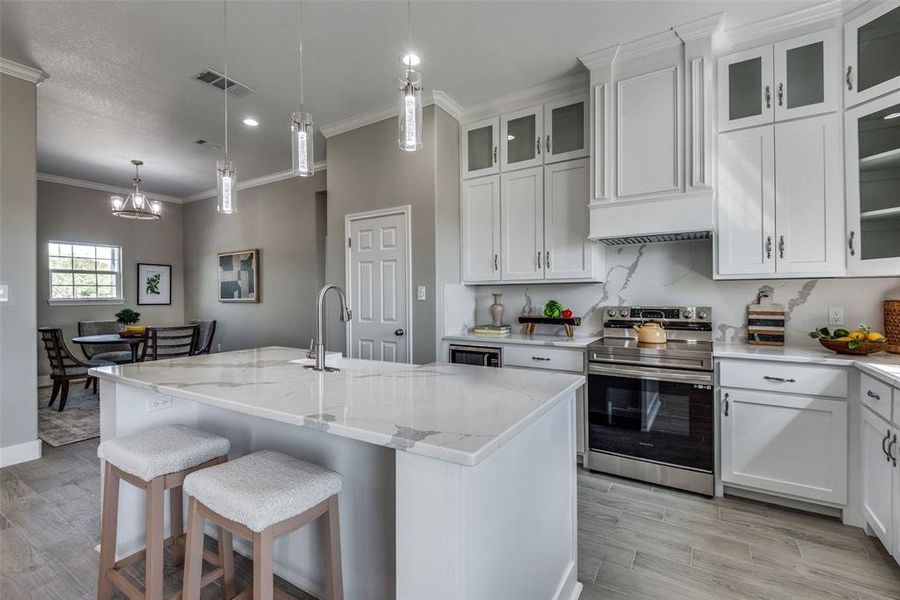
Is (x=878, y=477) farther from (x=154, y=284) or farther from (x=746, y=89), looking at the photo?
(x=154, y=284)

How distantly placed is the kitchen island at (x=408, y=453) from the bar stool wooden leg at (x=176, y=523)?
0.16 meters

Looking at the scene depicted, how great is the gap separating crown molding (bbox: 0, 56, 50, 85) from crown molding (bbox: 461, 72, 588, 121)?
3235 mm

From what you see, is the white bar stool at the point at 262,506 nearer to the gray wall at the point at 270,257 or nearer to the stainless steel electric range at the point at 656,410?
the stainless steel electric range at the point at 656,410

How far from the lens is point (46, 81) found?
10.6 ft

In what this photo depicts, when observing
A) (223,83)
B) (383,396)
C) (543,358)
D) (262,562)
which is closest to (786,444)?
(543,358)

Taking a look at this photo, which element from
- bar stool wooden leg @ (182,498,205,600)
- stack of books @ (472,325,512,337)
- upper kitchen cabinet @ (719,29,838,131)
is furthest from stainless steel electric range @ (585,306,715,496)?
bar stool wooden leg @ (182,498,205,600)

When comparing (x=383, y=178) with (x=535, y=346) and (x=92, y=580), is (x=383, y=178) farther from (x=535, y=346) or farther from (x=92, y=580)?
(x=92, y=580)

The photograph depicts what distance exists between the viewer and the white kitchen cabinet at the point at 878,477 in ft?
6.06

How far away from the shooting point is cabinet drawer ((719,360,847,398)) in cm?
221

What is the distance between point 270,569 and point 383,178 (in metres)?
3.14

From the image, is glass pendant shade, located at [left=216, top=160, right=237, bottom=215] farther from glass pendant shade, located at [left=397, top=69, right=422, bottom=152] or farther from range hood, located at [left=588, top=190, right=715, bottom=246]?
range hood, located at [left=588, top=190, right=715, bottom=246]

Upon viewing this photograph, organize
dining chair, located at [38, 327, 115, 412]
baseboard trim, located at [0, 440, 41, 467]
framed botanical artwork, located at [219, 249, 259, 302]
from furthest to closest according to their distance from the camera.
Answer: framed botanical artwork, located at [219, 249, 259, 302] < dining chair, located at [38, 327, 115, 412] < baseboard trim, located at [0, 440, 41, 467]

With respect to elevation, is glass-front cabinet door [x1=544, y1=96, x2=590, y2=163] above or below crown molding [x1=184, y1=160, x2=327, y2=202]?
below

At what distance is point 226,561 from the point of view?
168cm
